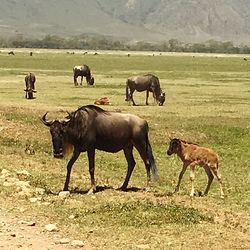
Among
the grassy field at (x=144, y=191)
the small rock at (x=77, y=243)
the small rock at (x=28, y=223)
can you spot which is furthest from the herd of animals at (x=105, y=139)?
the small rock at (x=77, y=243)

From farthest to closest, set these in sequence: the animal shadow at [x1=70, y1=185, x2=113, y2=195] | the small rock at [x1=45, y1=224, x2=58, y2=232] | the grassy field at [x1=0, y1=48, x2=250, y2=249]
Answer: the animal shadow at [x1=70, y1=185, x2=113, y2=195], the small rock at [x1=45, y1=224, x2=58, y2=232], the grassy field at [x1=0, y1=48, x2=250, y2=249]

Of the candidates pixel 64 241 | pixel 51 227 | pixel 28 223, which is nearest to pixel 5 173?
pixel 28 223

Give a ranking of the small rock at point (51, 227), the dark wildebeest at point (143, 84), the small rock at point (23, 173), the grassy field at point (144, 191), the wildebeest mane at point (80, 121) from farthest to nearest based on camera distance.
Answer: the dark wildebeest at point (143, 84), the small rock at point (23, 173), the wildebeest mane at point (80, 121), the small rock at point (51, 227), the grassy field at point (144, 191)

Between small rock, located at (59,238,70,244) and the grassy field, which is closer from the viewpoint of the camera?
small rock, located at (59,238,70,244)

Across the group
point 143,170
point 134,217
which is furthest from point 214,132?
point 134,217

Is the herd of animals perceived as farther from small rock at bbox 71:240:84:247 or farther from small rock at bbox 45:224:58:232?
small rock at bbox 71:240:84:247

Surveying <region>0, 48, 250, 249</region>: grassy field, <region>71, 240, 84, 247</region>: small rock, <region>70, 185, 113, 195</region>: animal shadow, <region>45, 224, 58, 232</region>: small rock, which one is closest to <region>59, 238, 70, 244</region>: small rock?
<region>71, 240, 84, 247</region>: small rock

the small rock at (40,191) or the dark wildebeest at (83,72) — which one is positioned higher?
the dark wildebeest at (83,72)

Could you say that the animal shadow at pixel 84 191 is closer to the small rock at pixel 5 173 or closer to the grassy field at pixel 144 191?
the grassy field at pixel 144 191

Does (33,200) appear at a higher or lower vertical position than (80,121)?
lower

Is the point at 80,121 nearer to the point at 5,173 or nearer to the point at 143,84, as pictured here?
the point at 5,173

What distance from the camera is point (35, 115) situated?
26.9 m

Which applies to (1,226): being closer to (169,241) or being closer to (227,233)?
(169,241)

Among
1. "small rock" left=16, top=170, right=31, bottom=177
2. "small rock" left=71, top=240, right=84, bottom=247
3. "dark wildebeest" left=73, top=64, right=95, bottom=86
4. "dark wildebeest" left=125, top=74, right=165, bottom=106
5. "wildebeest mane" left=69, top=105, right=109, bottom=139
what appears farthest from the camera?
"dark wildebeest" left=73, top=64, right=95, bottom=86
